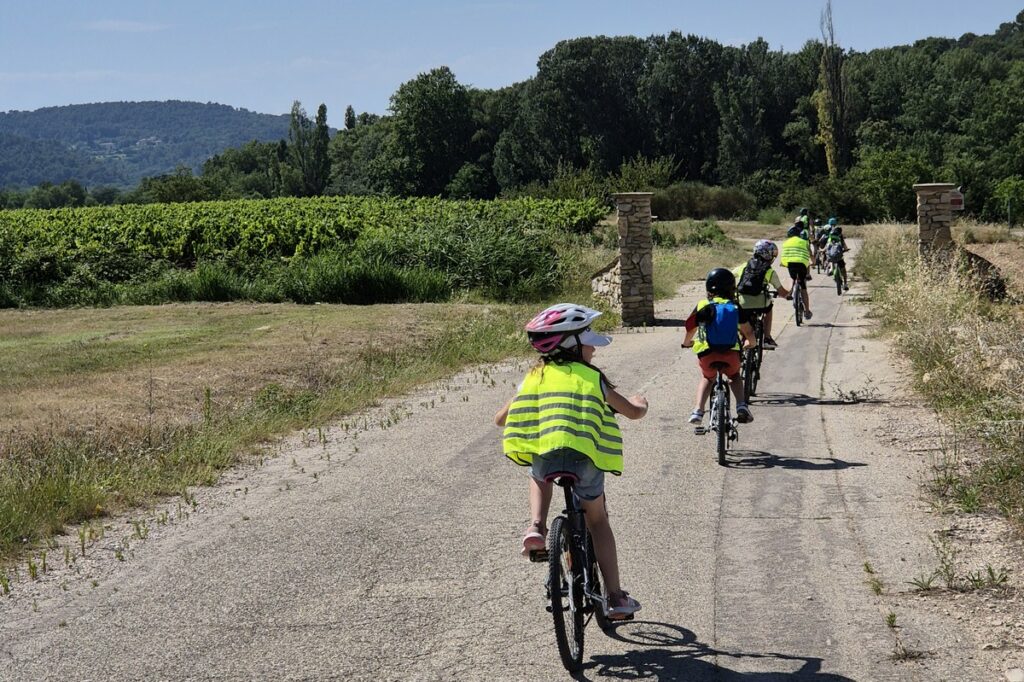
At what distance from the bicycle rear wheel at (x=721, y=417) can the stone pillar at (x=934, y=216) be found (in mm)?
13402

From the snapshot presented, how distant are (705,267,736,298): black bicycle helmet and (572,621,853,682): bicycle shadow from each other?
4.86 metres

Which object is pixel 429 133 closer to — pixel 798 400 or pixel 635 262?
pixel 635 262

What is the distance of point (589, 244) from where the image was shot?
3409 cm

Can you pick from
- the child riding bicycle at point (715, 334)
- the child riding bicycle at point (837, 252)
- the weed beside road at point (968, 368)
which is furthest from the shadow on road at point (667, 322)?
the child riding bicycle at point (715, 334)

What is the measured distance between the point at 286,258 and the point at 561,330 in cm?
2581

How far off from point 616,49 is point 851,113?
25.1m

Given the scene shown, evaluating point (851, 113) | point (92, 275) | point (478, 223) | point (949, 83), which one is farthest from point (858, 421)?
point (949, 83)

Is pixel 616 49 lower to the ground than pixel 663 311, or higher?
higher

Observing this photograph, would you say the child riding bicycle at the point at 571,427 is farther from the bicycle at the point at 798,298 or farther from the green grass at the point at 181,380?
the bicycle at the point at 798,298

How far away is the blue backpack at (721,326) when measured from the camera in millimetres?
9836

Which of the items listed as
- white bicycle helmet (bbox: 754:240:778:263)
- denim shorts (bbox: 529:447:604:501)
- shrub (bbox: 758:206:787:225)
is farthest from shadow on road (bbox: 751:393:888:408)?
shrub (bbox: 758:206:787:225)

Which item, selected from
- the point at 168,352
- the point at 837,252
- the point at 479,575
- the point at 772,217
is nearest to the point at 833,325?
the point at 837,252

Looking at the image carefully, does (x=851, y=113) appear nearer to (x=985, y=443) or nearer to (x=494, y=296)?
(x=494, y=296)

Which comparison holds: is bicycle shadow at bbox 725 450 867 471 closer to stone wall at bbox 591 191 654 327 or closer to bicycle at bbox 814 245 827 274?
stone wall at bbox 591 191 654 327
